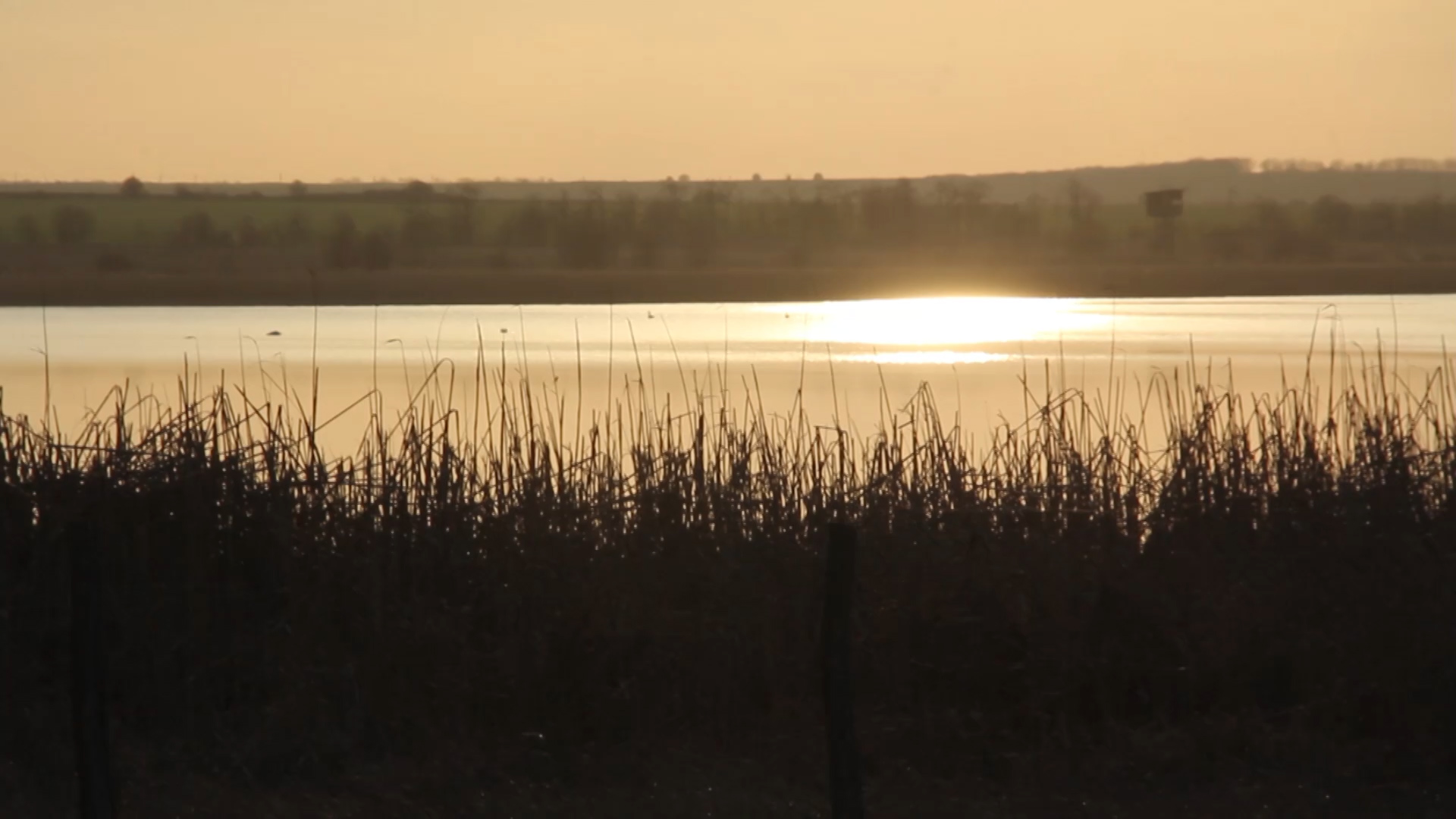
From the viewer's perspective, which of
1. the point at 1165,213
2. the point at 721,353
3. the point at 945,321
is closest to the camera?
the point at 721,353

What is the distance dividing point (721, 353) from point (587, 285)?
67.1 feet

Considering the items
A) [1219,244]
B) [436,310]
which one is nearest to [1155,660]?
[436,310]

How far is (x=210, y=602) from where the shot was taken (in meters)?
7.15

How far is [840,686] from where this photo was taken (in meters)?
4.94

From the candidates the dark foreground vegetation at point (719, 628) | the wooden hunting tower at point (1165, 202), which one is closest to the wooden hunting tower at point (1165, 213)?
the wooden hunting tower at point (1165, 202)

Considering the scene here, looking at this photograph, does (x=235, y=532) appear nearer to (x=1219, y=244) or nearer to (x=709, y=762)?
(x=709, y=762)

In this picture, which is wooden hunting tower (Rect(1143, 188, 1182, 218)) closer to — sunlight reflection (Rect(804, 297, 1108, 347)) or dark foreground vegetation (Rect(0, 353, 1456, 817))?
sunlight reflection (Rect(804, 297, 1108, 347))

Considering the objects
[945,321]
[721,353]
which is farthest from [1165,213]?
[721,353]

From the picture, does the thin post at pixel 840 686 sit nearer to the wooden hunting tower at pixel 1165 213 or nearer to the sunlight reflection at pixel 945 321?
the sunlight reflection at pixel 945 321

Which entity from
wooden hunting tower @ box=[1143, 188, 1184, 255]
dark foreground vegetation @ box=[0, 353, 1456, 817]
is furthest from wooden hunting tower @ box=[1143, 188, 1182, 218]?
dark foreground vegetation @ box=[0, 353, 1456, 817]

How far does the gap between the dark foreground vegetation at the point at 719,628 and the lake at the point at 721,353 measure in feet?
4.26

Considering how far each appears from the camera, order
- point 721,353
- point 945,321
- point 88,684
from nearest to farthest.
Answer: point 88,684 → point 721,353 → point 945,321

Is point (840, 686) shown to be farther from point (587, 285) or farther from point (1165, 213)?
point (1165, 213)

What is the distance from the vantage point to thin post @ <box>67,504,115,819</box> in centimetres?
487
